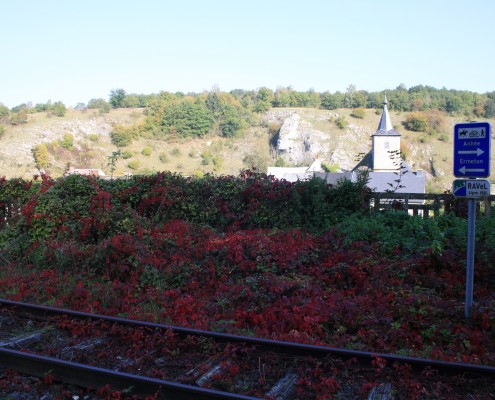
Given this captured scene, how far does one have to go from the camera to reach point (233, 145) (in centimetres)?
10594

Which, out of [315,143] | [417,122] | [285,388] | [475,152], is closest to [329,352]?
[285,388]

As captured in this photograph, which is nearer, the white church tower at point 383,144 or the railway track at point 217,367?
the railway track at point 217,367

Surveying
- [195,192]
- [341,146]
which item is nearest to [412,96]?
[341,146]

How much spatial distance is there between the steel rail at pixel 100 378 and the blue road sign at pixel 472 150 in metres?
4.18

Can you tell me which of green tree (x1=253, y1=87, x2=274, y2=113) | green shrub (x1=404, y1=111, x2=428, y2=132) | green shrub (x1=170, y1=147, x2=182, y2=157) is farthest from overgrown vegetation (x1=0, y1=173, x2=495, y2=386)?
green tree (x1=253, y1=87, x2=274, y2=113)

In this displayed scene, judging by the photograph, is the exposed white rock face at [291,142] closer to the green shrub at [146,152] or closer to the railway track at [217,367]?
the green shrub at [146,152]

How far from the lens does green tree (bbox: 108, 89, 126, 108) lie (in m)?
118

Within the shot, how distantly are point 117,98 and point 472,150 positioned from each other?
12080cm

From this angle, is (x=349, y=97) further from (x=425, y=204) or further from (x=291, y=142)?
(x=425, y=204)

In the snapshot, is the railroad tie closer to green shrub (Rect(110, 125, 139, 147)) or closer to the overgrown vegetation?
the overgrown vegetation

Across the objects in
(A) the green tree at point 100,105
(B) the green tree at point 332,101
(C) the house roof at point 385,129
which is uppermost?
(B) the green tree at point 332,101

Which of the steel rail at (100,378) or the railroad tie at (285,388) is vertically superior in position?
the steel rail at (100,378)

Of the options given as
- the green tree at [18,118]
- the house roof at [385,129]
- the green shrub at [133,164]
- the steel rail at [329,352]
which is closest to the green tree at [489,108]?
the house roof at [385,129]

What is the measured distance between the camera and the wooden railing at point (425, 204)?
11617 millimetres
